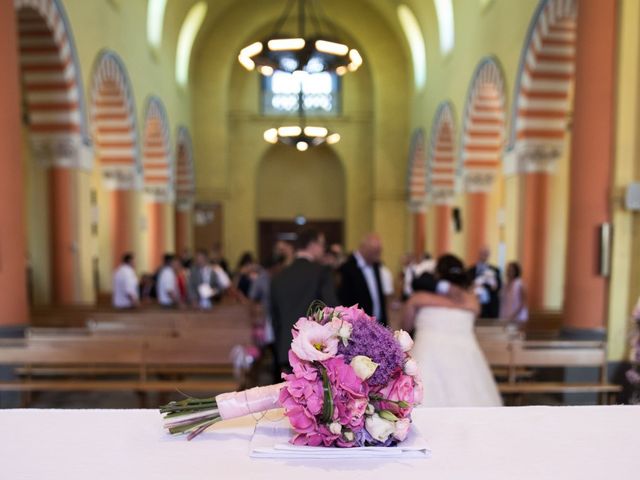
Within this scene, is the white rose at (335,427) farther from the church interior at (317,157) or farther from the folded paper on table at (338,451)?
the church interior at (317,157)

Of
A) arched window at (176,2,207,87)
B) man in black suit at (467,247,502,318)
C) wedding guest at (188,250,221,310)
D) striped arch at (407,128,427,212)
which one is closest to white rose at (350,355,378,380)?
man in black suit at (467,247,502,318)

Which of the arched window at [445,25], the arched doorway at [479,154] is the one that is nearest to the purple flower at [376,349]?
the arched doorway at [479,154]

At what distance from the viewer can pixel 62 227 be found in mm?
7797

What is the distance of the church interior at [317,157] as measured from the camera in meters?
4.64

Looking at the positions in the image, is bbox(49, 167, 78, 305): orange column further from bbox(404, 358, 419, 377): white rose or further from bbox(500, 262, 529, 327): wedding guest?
bbox(404, 358, 419, 377): white rose

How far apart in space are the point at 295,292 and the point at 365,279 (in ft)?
2.98

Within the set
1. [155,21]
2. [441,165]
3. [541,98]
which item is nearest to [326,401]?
[541,98]

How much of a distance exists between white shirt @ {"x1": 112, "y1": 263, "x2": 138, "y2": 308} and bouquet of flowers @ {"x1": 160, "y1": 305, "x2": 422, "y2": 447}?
19.4 ft

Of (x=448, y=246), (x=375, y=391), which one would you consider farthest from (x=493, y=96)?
(x=375, y=391)

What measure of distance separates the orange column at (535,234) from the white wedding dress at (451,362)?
4.75 meters

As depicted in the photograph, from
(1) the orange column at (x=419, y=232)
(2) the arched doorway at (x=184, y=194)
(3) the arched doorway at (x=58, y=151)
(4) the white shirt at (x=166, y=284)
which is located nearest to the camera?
(4) the white shirt at (x=166, y=284)

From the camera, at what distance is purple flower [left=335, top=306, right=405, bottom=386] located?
1.25m

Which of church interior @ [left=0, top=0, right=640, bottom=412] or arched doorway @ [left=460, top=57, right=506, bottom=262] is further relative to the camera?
arched doorway @ [left=460, top=57, right=506, bottom=262]

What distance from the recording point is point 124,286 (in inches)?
269
